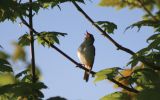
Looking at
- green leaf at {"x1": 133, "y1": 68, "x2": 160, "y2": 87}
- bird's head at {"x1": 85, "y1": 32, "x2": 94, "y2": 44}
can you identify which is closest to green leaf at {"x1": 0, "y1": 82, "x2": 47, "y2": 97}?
green leaf at {"x1": 133, "y1": 68, "x2": 160, "y2": 87}

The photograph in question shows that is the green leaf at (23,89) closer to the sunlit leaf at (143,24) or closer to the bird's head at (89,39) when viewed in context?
the sunlit leaf at (143,24)

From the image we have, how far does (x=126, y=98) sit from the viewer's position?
4.27 metres

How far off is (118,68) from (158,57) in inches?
20.9

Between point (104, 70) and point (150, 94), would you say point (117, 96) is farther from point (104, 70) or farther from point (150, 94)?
point (150, 94)

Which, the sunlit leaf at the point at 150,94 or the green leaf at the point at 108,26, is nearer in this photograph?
the sunlit leaf at the point at 150,94

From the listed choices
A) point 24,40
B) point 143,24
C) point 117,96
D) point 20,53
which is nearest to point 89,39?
point 20,53

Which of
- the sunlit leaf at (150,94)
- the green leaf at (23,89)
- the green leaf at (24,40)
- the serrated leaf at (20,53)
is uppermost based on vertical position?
the serrated leaf at (20,53)

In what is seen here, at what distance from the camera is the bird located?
803 centimetres

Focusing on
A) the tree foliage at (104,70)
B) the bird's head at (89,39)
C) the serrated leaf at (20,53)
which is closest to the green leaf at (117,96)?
the tree foliage at (104,70)

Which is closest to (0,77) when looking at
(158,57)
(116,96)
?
(116,96)

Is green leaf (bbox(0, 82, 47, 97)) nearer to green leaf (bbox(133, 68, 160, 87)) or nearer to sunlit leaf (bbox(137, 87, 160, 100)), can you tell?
sunlit leaf (bbox(137, 87, 160, 100))

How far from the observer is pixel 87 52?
823 centimetres

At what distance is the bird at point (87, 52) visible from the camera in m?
8.03

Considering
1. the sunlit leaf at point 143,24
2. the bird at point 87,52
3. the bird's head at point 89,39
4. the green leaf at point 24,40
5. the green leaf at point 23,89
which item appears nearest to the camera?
the green leaf at point 23,89
